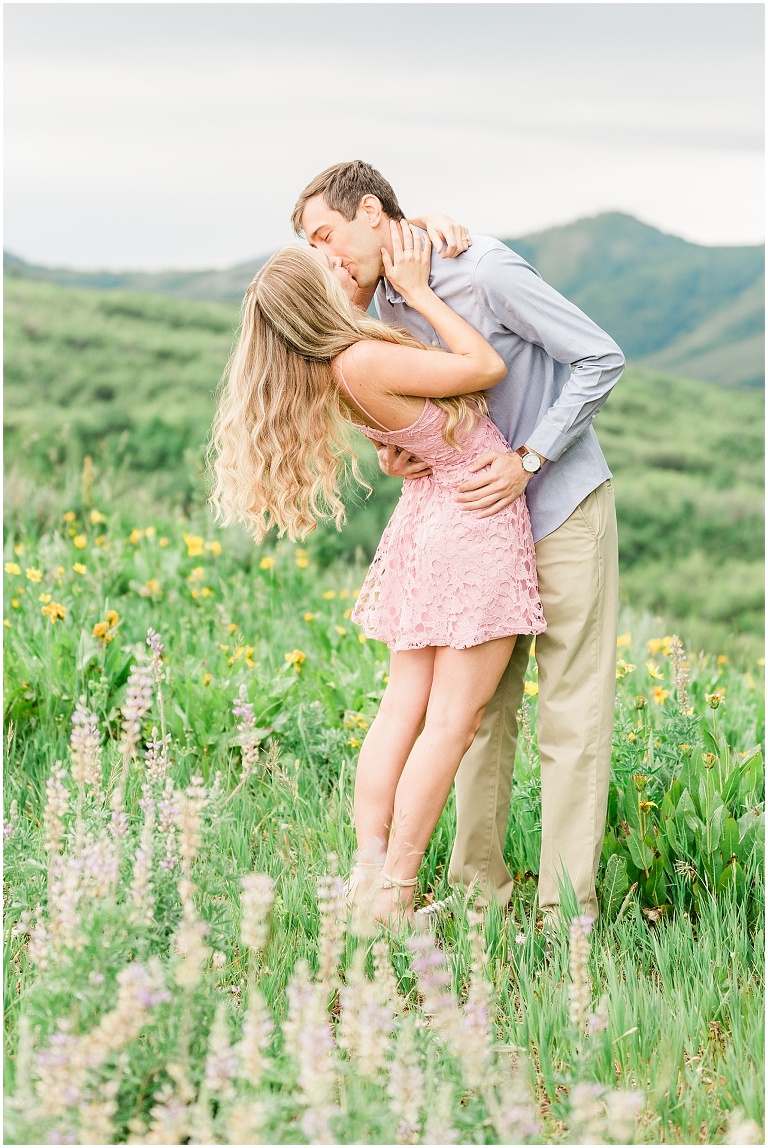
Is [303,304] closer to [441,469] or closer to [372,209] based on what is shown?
[372,209]

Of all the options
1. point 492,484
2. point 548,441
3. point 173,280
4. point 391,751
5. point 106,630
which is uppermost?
point 173,280

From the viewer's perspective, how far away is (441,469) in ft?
8.55

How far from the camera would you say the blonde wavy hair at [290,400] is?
245 cm

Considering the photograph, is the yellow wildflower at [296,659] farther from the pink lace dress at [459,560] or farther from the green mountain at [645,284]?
the green mountain at [645,284]

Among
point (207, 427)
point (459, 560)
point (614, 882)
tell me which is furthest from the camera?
point (207, 427)

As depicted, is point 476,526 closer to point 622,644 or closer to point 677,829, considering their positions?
point 677,829

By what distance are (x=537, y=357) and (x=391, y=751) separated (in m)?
1.11

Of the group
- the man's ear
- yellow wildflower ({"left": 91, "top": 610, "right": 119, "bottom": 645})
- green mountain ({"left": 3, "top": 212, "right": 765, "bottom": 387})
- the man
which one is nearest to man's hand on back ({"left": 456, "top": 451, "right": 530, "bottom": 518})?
the man

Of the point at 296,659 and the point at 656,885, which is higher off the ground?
the point at 296,659

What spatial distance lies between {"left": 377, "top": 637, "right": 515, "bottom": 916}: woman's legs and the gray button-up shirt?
1.25 ft

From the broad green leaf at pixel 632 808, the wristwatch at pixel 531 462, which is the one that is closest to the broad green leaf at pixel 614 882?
the broad green leaf at pixel 632 808

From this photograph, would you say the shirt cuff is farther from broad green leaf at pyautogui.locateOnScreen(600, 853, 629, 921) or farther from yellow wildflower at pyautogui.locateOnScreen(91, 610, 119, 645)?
yellow wildflower at pyautogui.locateOnScreen(91, 610, 119, 645)

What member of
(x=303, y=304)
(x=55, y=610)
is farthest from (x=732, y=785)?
(x=55, y=610)

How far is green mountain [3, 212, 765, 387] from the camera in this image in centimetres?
1684
